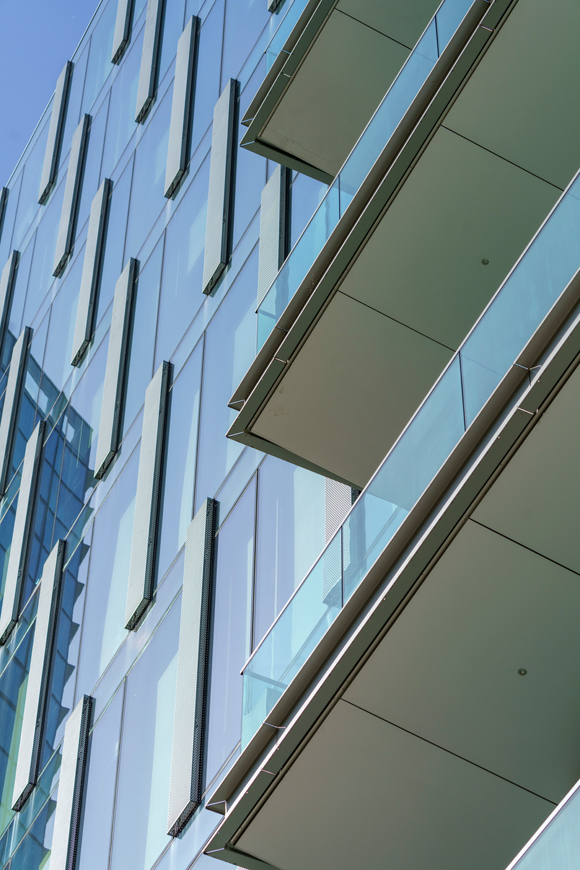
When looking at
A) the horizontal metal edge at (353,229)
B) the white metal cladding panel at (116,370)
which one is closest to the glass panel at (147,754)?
the horizontal metal edge at (353,229)

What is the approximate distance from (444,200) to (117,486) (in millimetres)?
10374

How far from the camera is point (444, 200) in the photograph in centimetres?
1110

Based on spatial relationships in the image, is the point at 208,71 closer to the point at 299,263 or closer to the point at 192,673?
the point at 299,263

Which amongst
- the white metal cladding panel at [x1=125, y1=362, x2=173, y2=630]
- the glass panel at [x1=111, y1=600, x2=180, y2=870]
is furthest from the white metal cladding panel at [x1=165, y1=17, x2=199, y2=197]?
the glass panel at [x1=111, y1=600, x2=180, y2=870]

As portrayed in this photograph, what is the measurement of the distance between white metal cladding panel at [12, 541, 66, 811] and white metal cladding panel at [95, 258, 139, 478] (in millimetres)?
2227

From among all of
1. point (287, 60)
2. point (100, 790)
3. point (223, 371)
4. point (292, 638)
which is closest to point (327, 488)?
point (292, 638)

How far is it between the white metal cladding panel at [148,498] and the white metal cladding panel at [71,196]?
10444 mm

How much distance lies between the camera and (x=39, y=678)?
19.7 meters

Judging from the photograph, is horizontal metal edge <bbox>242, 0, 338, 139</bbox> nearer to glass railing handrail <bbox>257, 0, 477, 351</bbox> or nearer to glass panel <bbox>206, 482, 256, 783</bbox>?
glass railing handrail <bbox>257, 0, 477, 351</bbox>

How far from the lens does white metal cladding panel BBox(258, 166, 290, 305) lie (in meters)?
16.5

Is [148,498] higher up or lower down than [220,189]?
lower down

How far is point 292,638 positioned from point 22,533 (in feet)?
51.6

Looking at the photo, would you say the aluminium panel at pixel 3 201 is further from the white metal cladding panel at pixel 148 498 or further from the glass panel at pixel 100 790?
the glass panel at pixel 100 790

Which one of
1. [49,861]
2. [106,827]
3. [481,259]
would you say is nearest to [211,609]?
[106,827]
